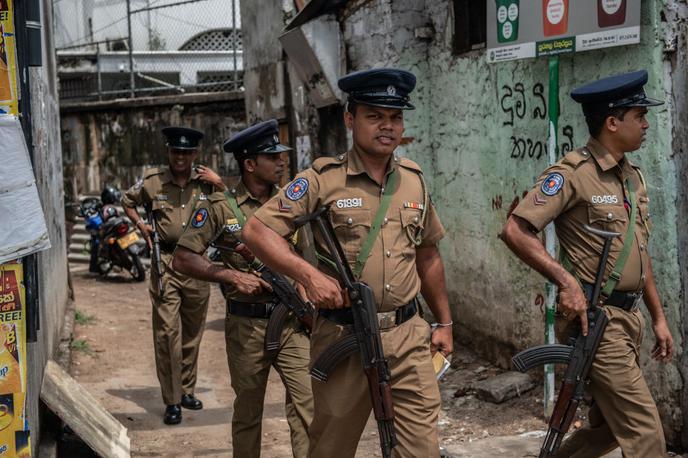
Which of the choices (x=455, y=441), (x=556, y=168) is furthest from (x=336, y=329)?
(x=455, y=441)

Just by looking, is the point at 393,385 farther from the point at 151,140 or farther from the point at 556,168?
the point at 151,140

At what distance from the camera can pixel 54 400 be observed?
5.08 metres

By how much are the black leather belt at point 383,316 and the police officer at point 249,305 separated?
1070mm

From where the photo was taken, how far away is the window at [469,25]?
7.18 metres

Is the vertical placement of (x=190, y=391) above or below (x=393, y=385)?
below

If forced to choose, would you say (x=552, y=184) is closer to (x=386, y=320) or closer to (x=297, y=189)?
(x=386, y=320)

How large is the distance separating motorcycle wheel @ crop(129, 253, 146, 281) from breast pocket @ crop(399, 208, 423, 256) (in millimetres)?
10099

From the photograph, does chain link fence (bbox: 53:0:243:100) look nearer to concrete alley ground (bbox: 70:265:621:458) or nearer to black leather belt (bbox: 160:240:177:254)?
concrete alley ground (bbox: 70:265:621:458)

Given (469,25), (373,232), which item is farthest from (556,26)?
(373,232)

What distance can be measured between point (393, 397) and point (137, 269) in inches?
406

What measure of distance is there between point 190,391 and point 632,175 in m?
4.06

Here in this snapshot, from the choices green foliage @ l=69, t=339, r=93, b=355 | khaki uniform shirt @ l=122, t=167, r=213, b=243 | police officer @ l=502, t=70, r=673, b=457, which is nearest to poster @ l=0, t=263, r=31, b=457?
police officer @ l=502, t=70, r=673, b=457

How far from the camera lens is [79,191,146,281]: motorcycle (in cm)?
1327

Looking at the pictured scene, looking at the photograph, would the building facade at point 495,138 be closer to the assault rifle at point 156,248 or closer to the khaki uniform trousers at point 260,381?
the khaki uniform trousers at point 260,381
